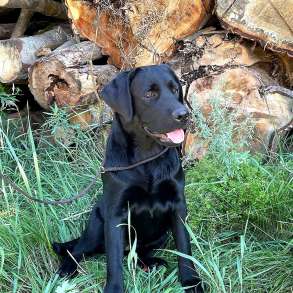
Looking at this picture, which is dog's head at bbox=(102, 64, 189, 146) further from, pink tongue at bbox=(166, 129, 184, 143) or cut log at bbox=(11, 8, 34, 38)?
cut log at bbox=(11, 8, 34, 38)

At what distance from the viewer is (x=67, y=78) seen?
4.17m

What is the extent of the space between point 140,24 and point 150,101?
1.29 m

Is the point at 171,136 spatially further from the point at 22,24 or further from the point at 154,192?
the point at 22,24

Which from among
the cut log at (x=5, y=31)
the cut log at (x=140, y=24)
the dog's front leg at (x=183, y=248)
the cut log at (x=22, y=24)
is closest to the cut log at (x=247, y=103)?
the cut log at (x=140, y=24)

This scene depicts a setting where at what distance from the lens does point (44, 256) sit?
3324 millimetres

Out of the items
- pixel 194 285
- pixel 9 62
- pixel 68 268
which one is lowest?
pixel 68 268

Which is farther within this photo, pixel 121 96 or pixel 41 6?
pixel 41 6

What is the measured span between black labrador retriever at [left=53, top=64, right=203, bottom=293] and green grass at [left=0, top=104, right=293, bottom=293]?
163mm

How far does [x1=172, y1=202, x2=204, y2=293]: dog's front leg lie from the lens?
2.98m

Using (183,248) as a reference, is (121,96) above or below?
above

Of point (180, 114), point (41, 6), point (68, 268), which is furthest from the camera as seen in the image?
point (41, 6)

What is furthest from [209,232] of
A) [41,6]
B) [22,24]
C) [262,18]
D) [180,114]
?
[22,24]

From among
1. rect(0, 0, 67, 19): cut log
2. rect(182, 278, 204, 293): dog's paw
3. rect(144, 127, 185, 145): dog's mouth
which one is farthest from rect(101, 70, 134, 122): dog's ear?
rect(0, 0, 67, 19): cut log

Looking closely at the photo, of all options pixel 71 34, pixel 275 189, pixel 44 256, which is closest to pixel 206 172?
pixel 275 189
